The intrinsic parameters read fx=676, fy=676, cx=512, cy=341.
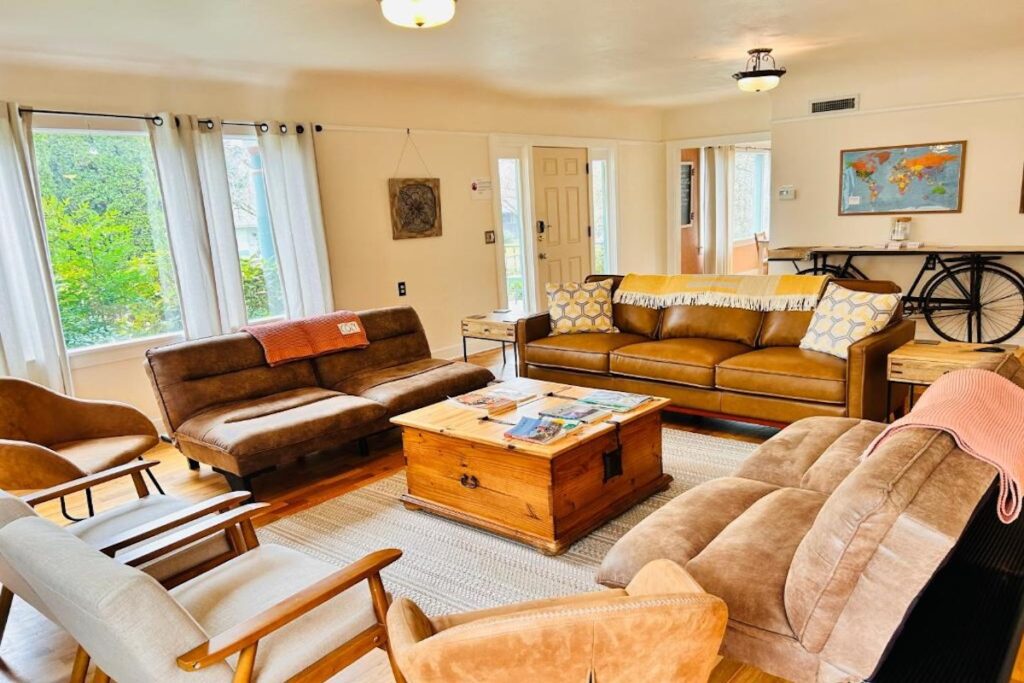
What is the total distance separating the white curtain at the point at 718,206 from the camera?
9.28 m

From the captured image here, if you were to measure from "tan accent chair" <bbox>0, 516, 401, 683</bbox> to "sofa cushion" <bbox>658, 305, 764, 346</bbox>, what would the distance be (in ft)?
10.2

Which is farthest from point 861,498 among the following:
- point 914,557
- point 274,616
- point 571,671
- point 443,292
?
point 443,292

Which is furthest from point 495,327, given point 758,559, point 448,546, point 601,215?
point 601,215

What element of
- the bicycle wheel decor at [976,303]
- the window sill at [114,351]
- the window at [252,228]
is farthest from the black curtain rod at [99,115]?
the bicycle wheel decor at [976,303]

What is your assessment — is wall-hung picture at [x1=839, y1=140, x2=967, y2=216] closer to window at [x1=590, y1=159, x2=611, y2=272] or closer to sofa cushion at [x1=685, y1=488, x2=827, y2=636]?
window at [x1=590, y1=159, x2=611, y2=272]

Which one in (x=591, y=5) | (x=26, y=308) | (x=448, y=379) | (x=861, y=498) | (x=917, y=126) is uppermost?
(x=591, y=5)

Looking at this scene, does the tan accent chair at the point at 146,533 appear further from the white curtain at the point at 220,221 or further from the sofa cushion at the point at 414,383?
the white curtain at the point at 220,221

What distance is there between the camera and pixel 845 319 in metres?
3.71

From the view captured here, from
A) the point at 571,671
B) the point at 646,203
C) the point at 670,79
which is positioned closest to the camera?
the point at 571,671

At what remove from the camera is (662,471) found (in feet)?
10.8

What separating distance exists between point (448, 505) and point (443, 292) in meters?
3.34

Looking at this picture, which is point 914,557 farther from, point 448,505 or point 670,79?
point 670,79

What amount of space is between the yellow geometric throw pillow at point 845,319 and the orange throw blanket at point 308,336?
274 cm

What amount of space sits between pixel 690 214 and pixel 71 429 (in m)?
7.83
